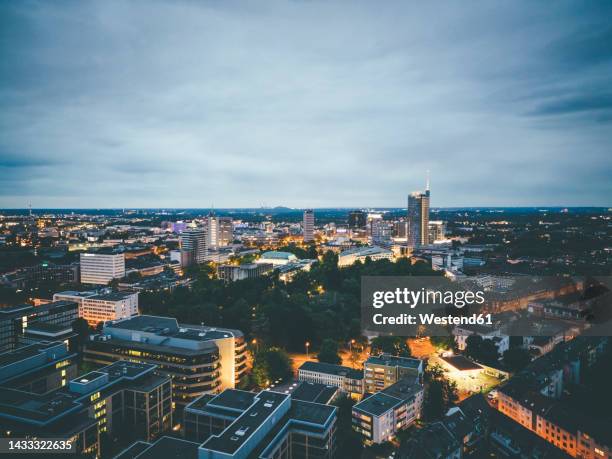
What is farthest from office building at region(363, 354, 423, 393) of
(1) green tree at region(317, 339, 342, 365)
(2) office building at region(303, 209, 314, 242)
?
(2) office building at region(303, 209, 314, 242)

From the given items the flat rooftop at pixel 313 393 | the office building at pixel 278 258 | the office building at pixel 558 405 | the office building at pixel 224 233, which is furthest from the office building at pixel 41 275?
the office building at pixel 558 405

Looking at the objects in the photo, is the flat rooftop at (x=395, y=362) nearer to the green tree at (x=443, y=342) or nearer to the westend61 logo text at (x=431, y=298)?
the westend61 logo text at (x=431, y=298)

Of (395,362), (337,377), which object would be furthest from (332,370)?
(395,362)

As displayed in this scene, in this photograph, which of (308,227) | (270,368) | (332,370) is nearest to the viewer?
(332,370)

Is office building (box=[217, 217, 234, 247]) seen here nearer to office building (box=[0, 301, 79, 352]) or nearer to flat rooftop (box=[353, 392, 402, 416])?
office building (box=[0, 301, 79, 352])

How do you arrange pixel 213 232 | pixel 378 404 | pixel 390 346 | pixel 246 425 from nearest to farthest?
pixel 246 425, pixel 378 404, pixel 390 346, pixel 213 232

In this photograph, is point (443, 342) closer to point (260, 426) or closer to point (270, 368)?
point (270, 368)
